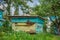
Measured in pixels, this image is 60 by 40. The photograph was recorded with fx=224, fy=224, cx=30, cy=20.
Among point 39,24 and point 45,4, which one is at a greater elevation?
point 45,4

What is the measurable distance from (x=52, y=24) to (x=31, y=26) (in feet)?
21.6

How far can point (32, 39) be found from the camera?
7.31 m

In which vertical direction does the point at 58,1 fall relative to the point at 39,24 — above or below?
above

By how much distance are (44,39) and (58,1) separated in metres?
15.7

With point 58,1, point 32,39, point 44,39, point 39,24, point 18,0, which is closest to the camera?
point 32,39

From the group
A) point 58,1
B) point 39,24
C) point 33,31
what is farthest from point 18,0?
point 58,1

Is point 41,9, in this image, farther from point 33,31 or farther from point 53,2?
point 33,31

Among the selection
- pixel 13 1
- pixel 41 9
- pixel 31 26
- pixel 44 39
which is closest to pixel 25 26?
pixel 31 26

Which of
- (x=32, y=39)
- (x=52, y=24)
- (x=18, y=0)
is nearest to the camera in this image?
(x=32, y=39)

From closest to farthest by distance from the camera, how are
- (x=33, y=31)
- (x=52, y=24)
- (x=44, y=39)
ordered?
(x=44, y=39), (x=33, y=31), (x=52, y=24)

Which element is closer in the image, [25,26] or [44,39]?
[44,39]

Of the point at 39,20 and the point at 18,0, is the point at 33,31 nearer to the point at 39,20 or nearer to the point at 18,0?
the point at 39,20

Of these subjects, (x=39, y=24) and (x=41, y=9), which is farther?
(x=41, y=9)

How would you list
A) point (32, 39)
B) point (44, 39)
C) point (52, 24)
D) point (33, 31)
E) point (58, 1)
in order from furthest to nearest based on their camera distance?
point (52, 24)
point (58, 1)
point (33, 31)
point (44, 39)
point (32, 39)
